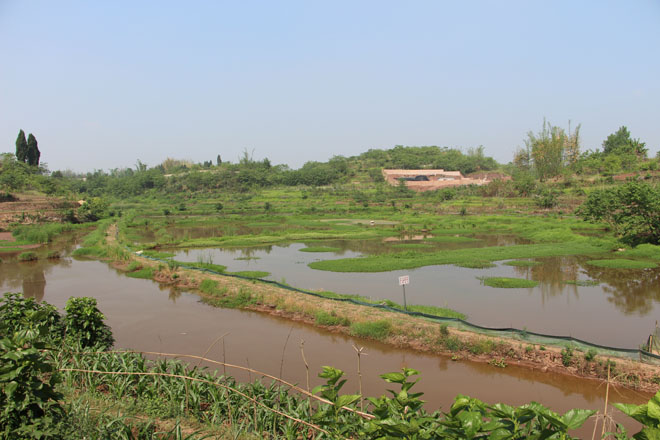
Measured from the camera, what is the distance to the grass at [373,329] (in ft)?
35.6

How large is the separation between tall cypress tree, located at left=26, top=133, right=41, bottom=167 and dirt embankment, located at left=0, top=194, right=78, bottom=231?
21.0 meters

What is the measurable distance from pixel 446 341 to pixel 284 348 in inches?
191

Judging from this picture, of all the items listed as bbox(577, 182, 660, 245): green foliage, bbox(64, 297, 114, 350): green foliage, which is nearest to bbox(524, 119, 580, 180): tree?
bbox(577, 182, 660, 245): green foliage

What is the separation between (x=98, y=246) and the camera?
2647 centimetres

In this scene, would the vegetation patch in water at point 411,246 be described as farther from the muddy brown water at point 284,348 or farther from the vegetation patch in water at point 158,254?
the muddy brown water at point 284,348

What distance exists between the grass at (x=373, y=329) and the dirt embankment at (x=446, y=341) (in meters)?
0.05

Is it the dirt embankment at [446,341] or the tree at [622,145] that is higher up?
the tree at [622,145]

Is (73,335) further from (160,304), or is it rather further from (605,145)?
(605,145)

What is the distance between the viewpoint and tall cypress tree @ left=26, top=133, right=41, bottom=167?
58250mm

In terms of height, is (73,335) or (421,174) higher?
(421,174)

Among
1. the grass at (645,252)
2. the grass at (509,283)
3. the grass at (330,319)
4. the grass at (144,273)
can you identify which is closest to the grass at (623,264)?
the grass at (645,252)

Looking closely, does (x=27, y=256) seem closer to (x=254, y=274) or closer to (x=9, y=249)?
(x=9, y=249)

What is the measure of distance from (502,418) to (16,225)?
40849 mm

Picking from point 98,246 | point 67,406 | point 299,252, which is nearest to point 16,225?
point 98,246
